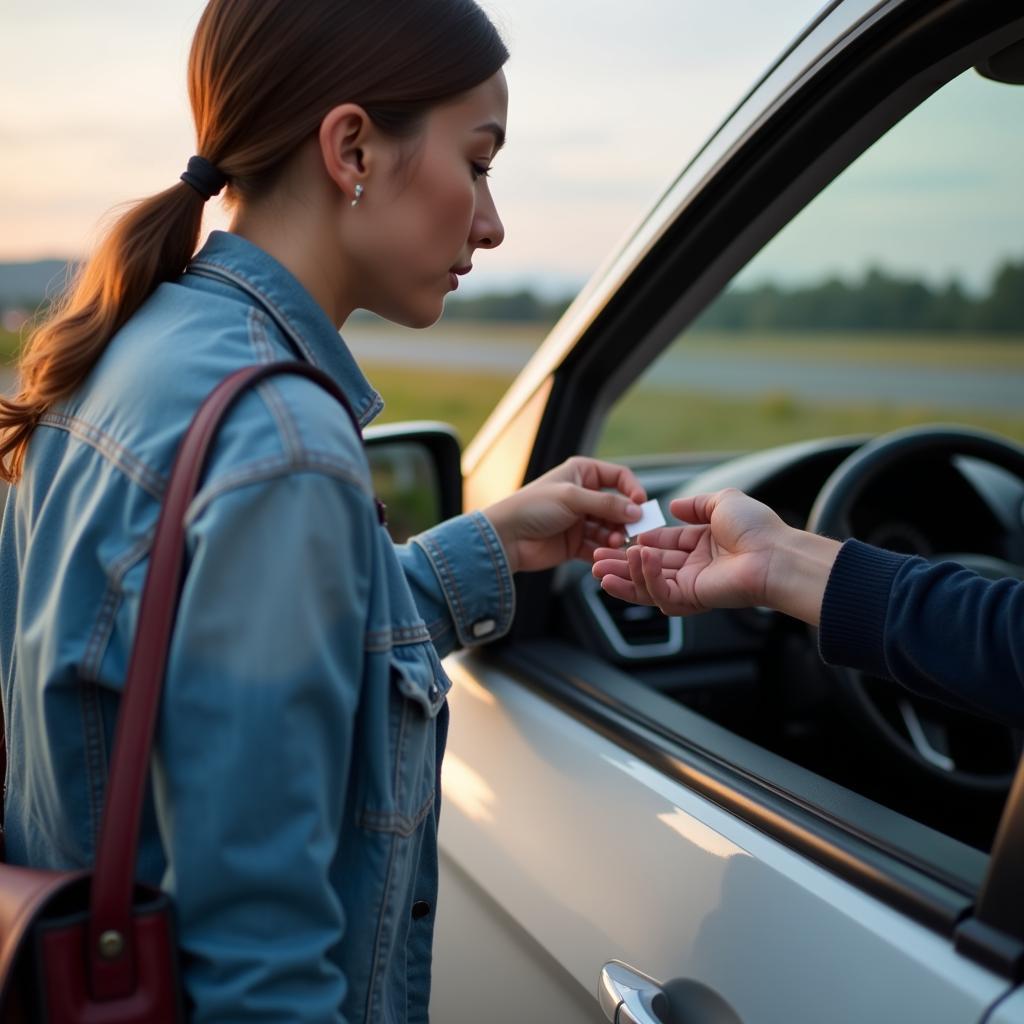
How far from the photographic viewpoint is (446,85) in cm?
130

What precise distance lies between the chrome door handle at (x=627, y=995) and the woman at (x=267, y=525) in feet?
0.79

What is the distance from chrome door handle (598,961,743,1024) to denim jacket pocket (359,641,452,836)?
30cm

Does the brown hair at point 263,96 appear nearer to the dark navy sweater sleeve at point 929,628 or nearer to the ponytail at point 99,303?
the ponytail at point 99,303

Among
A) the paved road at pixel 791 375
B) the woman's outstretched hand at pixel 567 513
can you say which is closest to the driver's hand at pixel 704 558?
the woman's outstretched hand at pixel 567 513

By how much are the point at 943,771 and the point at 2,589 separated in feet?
5.24

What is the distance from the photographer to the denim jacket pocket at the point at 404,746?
1.15m

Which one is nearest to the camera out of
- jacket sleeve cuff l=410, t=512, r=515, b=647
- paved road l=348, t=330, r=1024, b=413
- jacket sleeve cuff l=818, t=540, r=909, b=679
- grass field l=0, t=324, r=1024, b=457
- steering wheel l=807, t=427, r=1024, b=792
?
jacket sleeve cuff l=818, t=540, r=909, b=679

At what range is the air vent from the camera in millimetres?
2117

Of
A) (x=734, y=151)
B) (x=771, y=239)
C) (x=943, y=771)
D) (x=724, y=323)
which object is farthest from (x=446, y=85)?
(x=724, y=323)

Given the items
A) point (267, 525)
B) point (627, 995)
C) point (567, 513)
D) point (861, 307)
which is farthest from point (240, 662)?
point (861, 307)

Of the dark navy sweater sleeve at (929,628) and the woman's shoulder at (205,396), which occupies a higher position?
the woman's shoulder at (205,396)

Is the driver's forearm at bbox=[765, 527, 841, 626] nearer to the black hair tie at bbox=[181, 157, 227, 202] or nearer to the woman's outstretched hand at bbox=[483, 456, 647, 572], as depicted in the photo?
the woman's outstretched hand at bbox=[483, 456, 647, 572]

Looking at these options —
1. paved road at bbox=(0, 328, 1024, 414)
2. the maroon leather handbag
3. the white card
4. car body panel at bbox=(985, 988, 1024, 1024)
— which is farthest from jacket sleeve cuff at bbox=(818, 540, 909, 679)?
paved road at bbox=(0, 328, 1024, 414)

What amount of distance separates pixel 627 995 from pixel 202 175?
3.50ft
